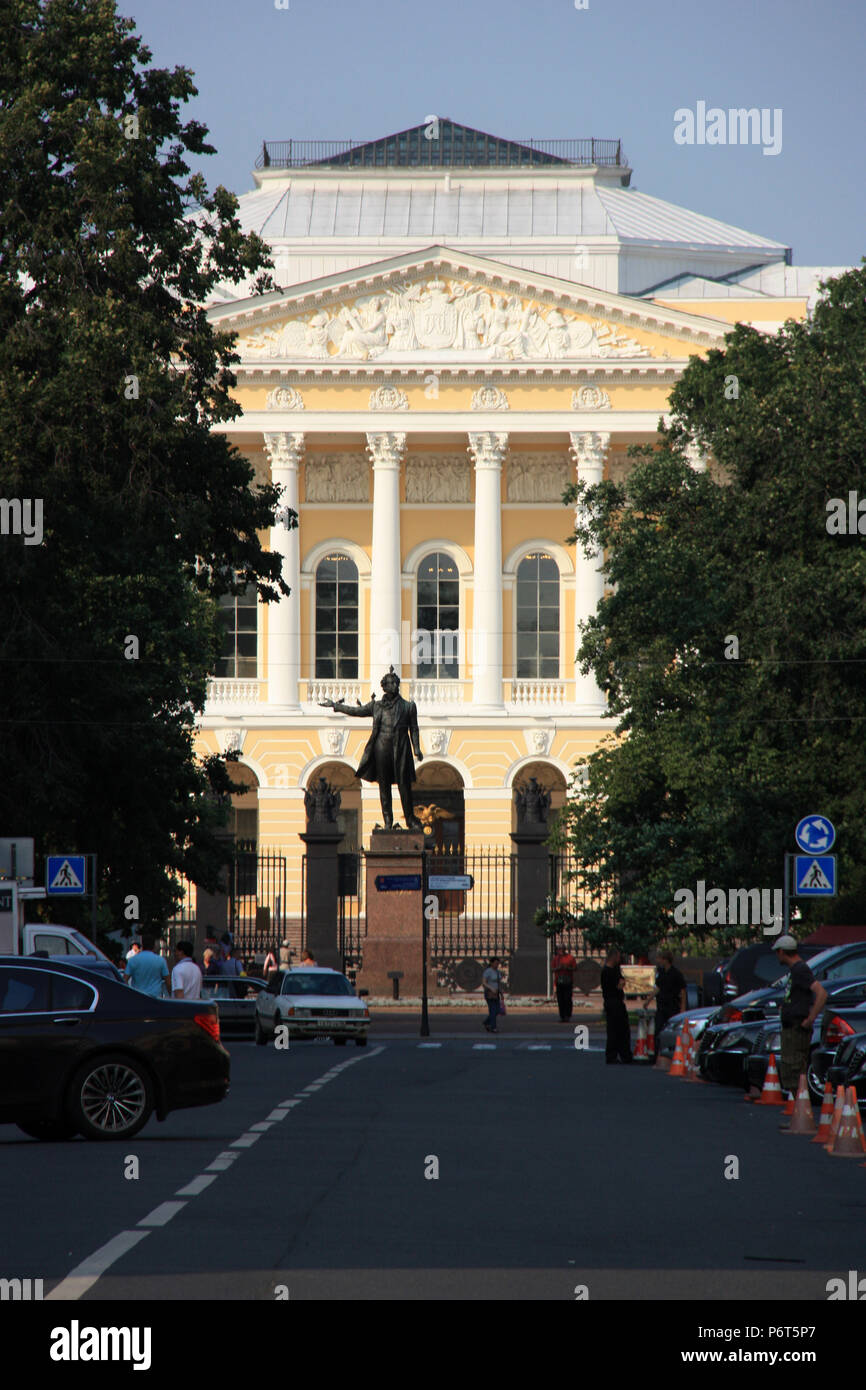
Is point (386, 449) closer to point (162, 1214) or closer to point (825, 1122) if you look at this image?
point (825, 1122)

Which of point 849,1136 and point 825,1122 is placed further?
point 825,1122

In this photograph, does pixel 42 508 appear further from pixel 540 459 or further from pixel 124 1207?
pixel 540 459

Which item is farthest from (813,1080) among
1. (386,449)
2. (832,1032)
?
(386,449)

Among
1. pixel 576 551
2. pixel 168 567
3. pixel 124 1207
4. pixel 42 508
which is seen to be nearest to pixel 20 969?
pixel 124 1207

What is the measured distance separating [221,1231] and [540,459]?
217 ft

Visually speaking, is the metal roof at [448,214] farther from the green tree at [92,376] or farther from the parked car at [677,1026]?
the parked car at [677,1026]

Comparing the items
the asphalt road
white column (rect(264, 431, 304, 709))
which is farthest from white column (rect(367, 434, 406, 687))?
the asphalt road

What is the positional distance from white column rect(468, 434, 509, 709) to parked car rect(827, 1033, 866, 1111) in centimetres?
5506

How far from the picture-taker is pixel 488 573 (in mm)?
73875

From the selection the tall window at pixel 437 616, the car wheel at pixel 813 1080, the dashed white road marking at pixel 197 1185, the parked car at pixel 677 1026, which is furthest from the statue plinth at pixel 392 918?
the tall window at pixel 437 616

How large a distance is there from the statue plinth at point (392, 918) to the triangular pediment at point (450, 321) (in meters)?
33.5

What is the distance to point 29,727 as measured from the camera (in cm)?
2953

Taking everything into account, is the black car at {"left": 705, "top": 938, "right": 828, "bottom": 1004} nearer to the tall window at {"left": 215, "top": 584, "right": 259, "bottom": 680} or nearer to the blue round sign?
the blue round sign

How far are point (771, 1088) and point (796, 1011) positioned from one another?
2.73 m
